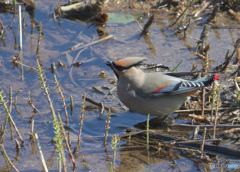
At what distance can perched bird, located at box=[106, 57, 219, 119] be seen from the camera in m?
4.76

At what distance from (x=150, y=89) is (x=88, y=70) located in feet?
4.74

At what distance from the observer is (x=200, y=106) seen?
17.0ft

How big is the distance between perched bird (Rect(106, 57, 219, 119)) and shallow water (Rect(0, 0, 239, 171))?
12.2 inches

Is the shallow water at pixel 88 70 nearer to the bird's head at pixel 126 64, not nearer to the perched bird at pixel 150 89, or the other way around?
the perched bird at pixel 150 89

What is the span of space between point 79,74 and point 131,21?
171 centimetres

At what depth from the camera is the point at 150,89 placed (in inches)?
188

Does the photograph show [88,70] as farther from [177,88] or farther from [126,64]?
[177,88]

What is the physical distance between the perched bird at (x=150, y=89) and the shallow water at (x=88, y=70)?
1.01ft

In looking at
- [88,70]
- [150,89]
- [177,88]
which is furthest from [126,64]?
[88,70]

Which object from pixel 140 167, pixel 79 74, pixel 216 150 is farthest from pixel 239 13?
pixel 140 167

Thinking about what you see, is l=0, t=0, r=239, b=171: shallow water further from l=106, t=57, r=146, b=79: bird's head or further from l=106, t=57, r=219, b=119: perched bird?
l=106, t=57, r=146, b=79: bird's head

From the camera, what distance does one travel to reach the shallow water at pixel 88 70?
4.13 meters

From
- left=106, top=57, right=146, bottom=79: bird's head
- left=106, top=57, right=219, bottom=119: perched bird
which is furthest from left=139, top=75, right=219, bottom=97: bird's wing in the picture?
left=106, top=57, right=146, bottom=79: bird's head

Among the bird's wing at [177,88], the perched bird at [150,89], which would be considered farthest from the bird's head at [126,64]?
the bird's wing at [177,88]
